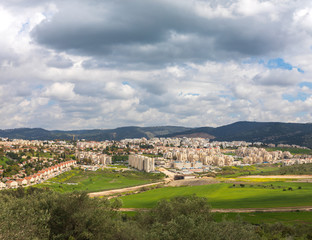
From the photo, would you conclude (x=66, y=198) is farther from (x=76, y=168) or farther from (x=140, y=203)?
(x=76, y=168)

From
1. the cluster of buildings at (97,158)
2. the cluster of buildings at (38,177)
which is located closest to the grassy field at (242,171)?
the cluster of buildings at (97,158)

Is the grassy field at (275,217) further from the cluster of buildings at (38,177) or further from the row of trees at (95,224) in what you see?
the cluster of buildings at (38,177)

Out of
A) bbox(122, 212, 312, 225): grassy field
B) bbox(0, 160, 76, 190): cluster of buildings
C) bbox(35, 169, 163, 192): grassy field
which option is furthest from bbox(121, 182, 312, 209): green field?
bbox(0, 160, 76, 190): cluster of buildings

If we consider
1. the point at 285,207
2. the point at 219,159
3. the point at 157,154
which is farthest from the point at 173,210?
the point at 157,154

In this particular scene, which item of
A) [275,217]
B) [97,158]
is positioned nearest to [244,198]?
[275,217]

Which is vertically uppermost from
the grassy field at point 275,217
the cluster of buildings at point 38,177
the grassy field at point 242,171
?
the grassy field at point 275,217

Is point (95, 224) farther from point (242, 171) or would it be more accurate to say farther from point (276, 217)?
point (242, 171)
